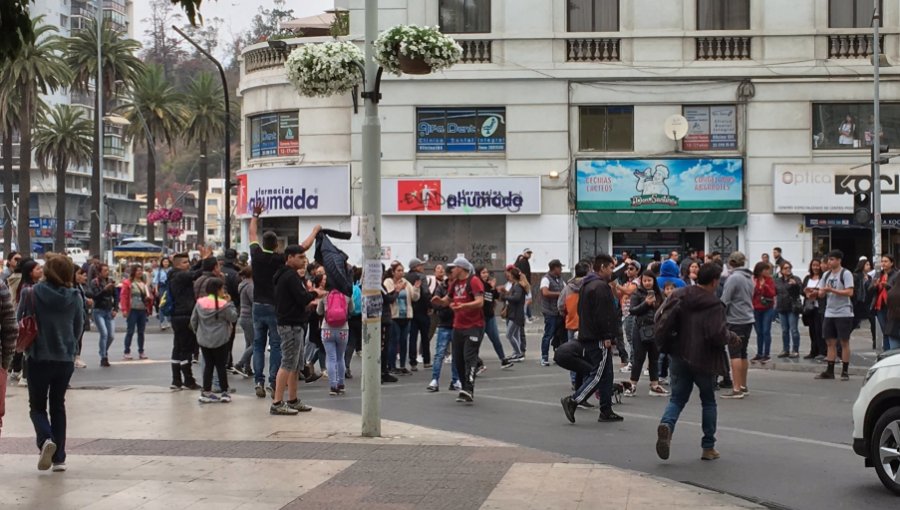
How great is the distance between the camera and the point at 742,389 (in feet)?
53.6

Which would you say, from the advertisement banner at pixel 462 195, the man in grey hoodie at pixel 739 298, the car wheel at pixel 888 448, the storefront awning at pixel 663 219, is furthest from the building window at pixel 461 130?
the car wheel at pixel 888 448

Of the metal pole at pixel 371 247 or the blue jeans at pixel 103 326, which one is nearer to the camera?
the metal pole at pixel 371 247

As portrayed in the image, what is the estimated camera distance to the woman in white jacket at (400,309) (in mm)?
19594

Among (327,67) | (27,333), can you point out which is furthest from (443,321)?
(27,333)

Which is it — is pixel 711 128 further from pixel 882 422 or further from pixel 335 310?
pixel 882 422

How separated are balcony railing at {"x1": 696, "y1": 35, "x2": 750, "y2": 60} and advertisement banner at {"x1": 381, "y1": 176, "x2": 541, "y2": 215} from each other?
19.1 ft

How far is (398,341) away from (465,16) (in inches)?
669

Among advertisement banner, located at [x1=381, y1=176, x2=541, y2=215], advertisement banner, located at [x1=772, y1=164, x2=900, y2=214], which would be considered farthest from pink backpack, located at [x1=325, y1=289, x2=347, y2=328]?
advertisement banner, located at [x1=772, y1=164, x2=900, y2=214]

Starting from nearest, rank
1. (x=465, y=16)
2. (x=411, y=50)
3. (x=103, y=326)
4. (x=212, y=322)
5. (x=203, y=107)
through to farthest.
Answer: (x=411, y=50) < (x=212, y=322) < (x=103, y=326) < (x=465, y=16) < (x=203, y=107)

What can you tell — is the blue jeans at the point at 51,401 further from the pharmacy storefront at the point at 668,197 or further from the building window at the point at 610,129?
the building window at the point at 610,129

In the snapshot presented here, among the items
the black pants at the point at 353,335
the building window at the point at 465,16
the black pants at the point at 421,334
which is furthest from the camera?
the building window at the point at 465,16

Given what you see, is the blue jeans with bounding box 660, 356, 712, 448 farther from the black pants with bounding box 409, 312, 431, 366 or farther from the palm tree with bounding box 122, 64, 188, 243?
the palm tree with bounding box 122, 64, 188, 243

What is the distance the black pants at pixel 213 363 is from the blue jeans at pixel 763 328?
8960mm

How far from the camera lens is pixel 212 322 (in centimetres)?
1568
